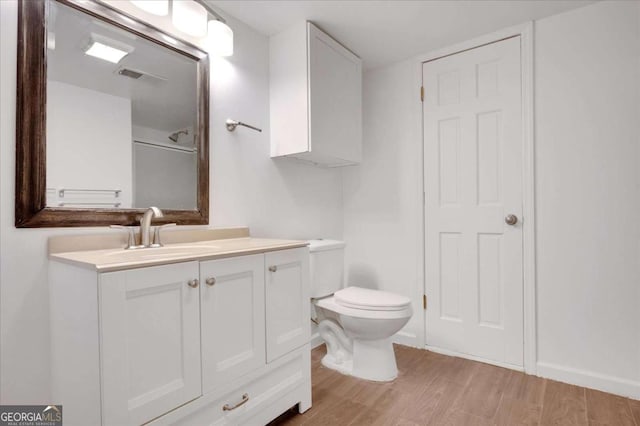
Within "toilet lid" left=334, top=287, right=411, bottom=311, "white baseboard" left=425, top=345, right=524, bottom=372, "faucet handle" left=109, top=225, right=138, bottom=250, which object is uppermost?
"faucet handle" left=109, top=225, right=138, bottom=250

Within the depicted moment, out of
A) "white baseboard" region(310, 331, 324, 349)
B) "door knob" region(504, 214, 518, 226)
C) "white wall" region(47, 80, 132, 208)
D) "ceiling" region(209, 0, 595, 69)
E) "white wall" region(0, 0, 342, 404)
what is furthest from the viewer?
"white baseboard" region(310, 331, 324, 349)

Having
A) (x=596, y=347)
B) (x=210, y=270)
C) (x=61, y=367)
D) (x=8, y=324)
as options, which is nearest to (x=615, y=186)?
(x=596, y=347)

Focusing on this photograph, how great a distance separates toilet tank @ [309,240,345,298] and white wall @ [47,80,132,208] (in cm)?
107

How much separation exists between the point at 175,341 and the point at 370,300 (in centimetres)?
114

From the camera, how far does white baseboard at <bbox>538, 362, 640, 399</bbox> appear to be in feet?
5.63

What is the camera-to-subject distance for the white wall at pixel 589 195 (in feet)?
5.69

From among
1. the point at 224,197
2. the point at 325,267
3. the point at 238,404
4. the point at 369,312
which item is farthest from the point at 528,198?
the point at 238,404

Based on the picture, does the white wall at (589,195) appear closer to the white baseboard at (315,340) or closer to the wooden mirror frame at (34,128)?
the white baseboard at (315,340)

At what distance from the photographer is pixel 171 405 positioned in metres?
1.07

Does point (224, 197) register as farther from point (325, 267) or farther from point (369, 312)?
point (369, 312)

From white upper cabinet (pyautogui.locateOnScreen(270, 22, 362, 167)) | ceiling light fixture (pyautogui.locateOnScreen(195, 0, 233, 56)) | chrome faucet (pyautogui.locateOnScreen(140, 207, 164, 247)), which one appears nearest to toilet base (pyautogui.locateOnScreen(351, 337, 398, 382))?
white upper cabinet (pyautogui.locateOnScreen(270, 22, 362, 167))

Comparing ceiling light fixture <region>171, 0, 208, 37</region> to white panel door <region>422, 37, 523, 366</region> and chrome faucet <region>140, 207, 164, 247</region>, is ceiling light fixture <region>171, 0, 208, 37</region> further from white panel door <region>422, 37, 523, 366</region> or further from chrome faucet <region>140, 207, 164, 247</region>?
white panel door <region>422, 37, 523, 366</region>

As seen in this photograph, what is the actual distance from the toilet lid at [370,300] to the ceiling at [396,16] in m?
1.65

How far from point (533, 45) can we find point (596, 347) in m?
1.77
